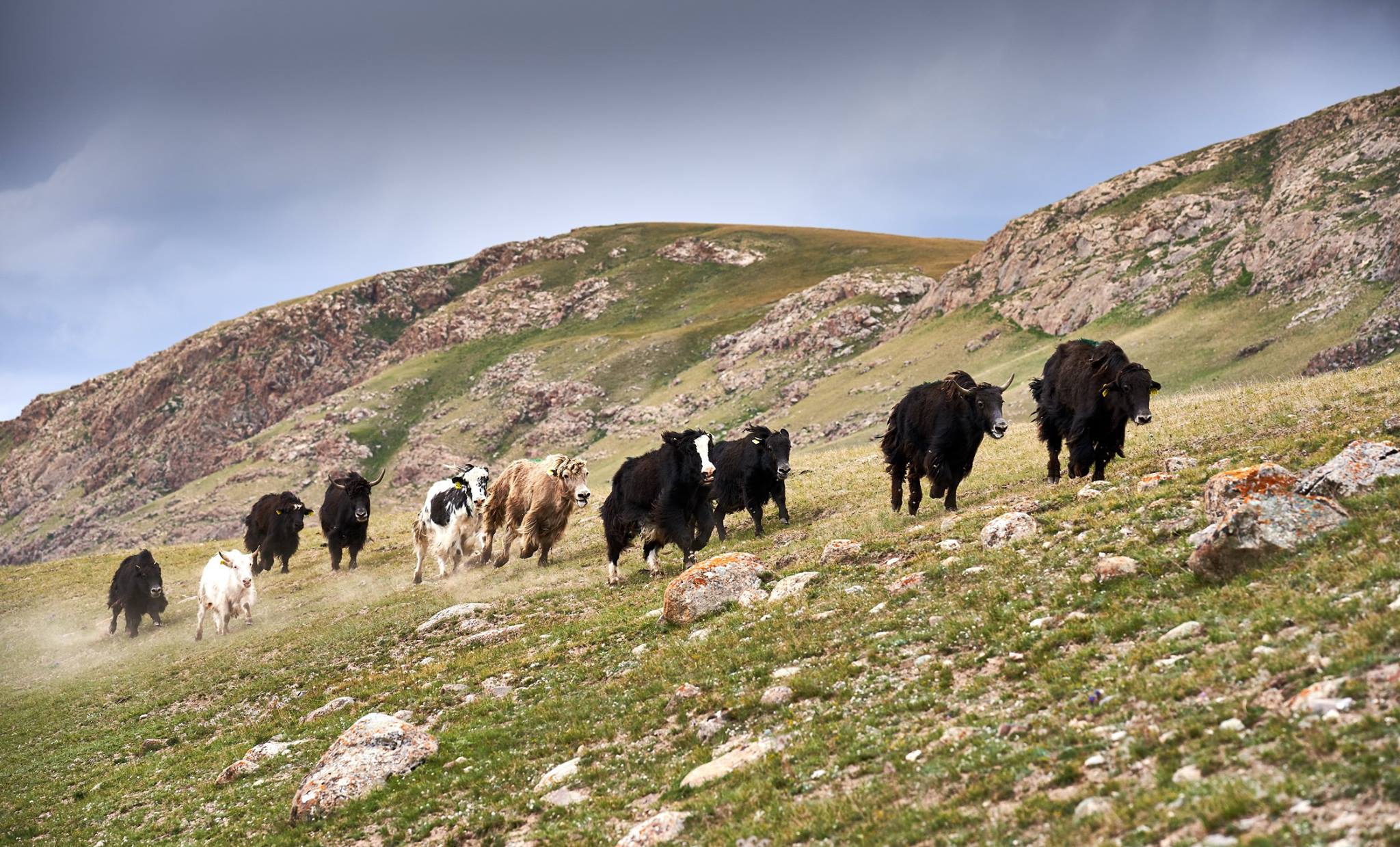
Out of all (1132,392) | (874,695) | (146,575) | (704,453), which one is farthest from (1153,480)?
(146,575)

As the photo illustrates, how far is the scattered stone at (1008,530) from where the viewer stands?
13480 mm

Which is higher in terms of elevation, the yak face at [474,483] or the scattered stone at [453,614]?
the yak face at [474,483]

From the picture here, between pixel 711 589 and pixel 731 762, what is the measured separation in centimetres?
629

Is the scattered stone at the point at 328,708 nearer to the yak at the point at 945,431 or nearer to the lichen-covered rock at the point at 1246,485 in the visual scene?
the yak at the point at 945,431

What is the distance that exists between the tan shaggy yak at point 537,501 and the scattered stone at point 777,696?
48.7ft

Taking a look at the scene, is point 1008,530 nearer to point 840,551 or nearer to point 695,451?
point 840,551

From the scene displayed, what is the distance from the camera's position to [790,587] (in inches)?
570

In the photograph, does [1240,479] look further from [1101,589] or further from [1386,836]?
→ [1386,836]

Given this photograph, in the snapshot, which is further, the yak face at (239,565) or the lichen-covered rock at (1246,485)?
the yak face at (239,565)

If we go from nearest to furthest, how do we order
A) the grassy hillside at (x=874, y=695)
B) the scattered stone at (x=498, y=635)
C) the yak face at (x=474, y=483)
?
1. the grassy hillside at (x=874, y=695)
2. the scattered stone at (x=498, y=635)
3. the yak face at (x=474, y=483)

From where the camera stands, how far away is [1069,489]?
1652 cm

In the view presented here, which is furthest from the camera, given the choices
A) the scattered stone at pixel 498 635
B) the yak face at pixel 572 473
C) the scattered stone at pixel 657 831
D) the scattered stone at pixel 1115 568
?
the yak face at pixel 572 473

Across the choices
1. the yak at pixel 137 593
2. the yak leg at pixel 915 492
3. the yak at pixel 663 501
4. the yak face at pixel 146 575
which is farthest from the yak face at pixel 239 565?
the yak leg at pixel 915 492

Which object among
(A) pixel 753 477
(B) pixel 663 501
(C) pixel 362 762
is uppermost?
(A) pixel 753 477
